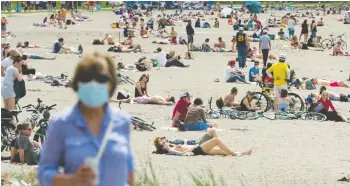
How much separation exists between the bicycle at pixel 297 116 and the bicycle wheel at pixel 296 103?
42cm

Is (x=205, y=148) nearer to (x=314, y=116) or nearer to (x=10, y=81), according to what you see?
(x=10, y=81)

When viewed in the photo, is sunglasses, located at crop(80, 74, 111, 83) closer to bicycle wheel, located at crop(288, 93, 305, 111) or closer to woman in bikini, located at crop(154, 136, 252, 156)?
woman in bikini, located at crop(154, 136, 252, 156)

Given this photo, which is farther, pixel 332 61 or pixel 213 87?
pixel 332 61

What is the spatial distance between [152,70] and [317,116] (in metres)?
10.5

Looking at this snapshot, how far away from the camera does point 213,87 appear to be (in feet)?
78.4

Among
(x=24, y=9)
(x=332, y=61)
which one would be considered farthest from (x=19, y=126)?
(x=24, y=9)

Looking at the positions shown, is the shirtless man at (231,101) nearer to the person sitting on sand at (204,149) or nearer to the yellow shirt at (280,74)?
the yellow shirt at (280,74)

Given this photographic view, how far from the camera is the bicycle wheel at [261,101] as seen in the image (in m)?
19.3

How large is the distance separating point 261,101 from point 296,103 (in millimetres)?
813

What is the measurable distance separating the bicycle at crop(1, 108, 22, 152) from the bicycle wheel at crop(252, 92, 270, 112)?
25.6 feet

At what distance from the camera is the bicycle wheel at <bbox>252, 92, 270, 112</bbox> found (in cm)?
1933

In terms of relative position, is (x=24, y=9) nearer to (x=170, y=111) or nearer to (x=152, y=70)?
(x=152, y=70)

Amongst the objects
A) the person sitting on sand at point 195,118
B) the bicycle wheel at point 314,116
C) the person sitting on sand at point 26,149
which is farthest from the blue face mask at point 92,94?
the bicycle wheel at point 314,116

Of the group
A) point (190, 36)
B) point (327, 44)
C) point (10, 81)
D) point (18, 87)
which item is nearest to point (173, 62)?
point (190, 36)
